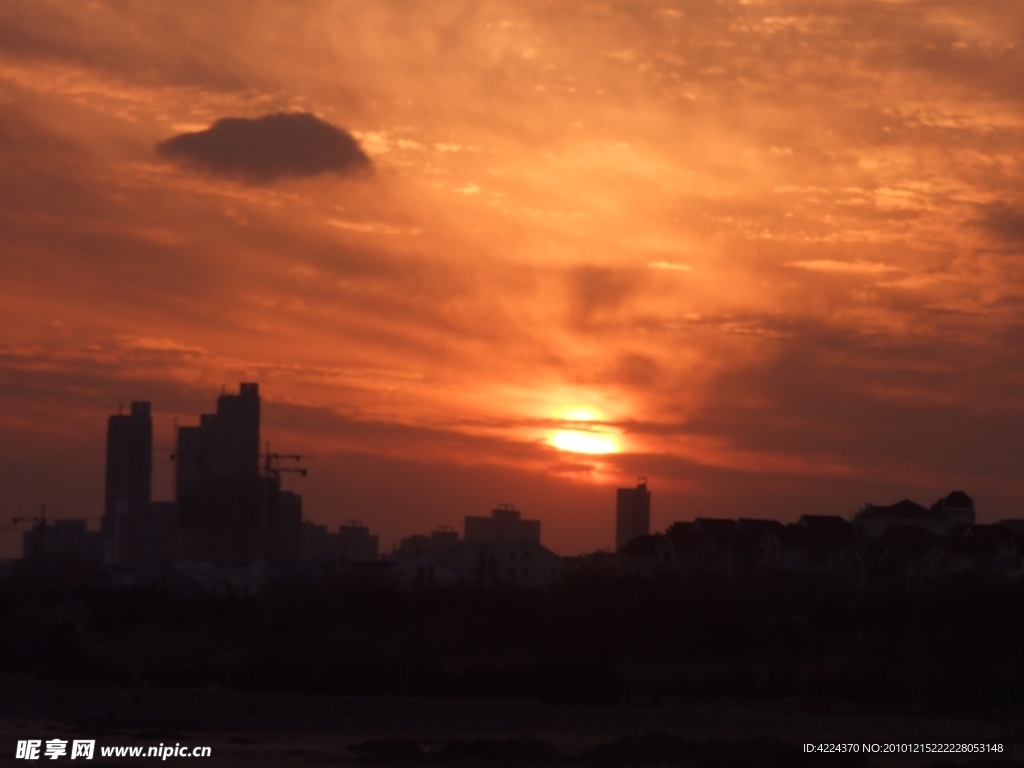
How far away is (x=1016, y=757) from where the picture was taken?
108ft

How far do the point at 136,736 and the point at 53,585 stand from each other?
7563 centimetres

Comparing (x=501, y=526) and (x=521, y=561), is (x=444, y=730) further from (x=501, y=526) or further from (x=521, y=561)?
(x=501, y=526)

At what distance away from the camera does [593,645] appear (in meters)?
54.2

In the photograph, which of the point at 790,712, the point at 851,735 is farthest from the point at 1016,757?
the point at 790,712

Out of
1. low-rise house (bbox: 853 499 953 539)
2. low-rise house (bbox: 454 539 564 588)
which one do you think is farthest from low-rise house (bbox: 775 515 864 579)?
low-rise house (bbox: 454 539 564 588)

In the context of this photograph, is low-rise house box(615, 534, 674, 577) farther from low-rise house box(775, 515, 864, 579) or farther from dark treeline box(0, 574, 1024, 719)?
dark treeline box(0, 574, 1024, 719)

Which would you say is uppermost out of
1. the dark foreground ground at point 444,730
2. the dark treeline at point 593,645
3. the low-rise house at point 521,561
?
the low-rise house at point 521,561

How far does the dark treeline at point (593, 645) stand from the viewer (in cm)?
4456

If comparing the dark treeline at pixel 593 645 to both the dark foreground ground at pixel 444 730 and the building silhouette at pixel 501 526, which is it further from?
the building silhouette at pixel 501 526

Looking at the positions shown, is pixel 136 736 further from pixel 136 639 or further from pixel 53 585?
pixel 53 585

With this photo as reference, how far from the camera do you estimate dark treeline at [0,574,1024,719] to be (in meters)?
44.6

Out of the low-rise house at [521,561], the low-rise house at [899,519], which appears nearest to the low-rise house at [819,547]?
the low-rise house at [899,519]

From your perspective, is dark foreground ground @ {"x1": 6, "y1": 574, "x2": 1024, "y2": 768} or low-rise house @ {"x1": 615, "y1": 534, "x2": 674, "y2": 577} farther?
low-rise house @ {"x1": 615, "y1": 534, "x2": 674, "y2": 577}

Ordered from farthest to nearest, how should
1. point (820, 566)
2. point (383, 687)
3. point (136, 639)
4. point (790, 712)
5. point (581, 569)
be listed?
point (820, 566), point (581, 569), point (136, 639), point (383, 687), point (790, 712)
